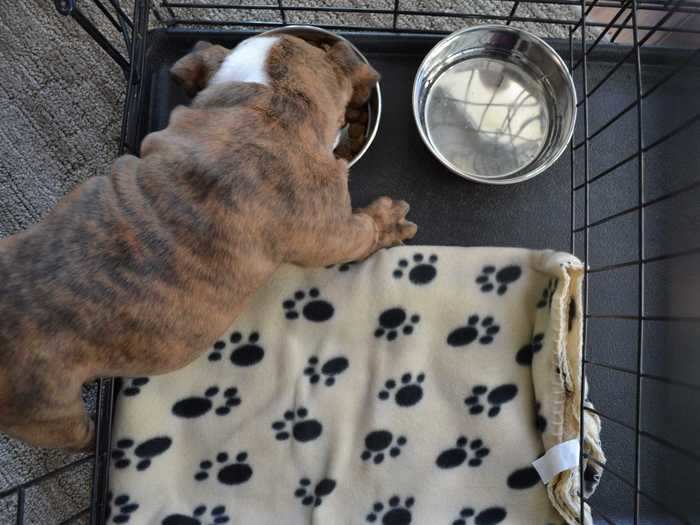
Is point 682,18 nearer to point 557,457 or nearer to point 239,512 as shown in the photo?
point 557,457

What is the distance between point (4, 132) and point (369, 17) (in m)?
0.95

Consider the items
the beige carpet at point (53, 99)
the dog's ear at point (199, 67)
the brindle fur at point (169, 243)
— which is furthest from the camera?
the beige carpet at point (53, 99)

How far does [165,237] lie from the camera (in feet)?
3.12

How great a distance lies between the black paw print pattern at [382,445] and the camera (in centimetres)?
125

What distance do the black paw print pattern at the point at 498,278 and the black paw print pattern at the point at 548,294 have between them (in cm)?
6

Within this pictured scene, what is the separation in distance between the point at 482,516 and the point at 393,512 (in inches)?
7.0

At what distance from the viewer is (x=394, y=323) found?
129 cm

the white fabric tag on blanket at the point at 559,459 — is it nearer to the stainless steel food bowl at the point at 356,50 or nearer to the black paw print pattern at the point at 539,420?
the black paw print pattern at the point at 539,420

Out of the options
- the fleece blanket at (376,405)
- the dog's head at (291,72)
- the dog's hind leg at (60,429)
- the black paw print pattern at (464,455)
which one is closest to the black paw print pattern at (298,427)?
the fleece blanket at (376,405)

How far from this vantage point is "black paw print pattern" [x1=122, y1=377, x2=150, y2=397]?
48.8 inches

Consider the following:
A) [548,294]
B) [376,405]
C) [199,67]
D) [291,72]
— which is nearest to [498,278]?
[548,294]

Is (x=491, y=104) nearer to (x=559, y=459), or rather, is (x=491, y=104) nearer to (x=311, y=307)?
(x=311, y=307)

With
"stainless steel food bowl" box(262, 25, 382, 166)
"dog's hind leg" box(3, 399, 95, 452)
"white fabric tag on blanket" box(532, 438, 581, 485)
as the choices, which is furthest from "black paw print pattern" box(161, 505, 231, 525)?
"stainless steel food bowl" box(262, 25, 382, 166)

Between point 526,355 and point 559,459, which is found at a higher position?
point 526,355
